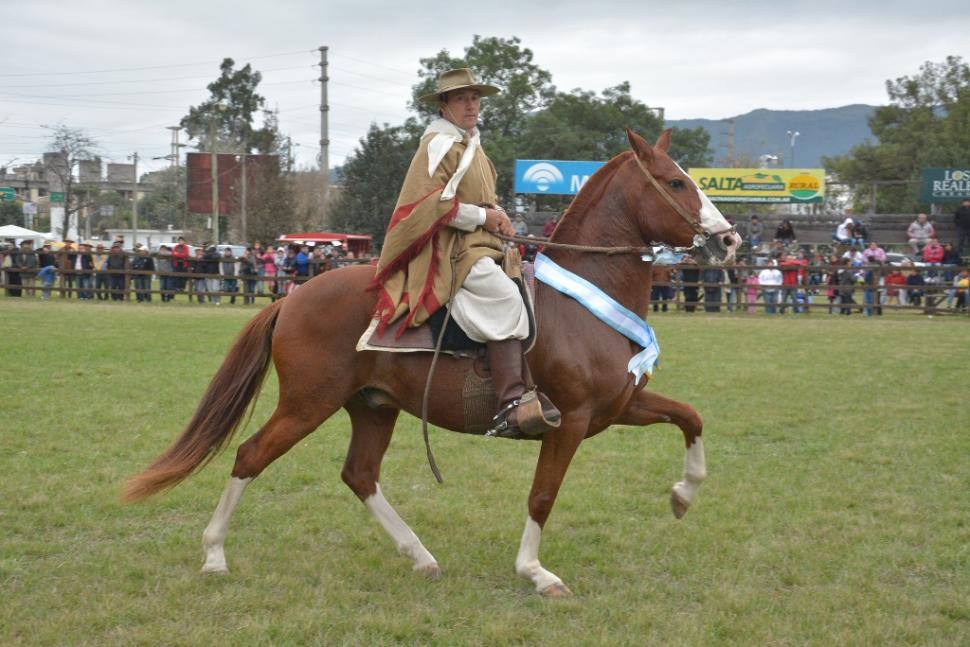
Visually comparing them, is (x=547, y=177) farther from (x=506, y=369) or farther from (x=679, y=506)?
(x=506, y=369)

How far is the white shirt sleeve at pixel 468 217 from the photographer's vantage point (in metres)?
5.80

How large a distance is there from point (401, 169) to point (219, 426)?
156ft

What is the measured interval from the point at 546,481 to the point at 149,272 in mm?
25090

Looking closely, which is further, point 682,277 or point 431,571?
point 682,277

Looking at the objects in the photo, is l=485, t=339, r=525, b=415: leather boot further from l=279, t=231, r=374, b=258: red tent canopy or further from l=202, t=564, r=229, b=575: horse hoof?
l=279, t=231, r=374, b=258: red tent canopy

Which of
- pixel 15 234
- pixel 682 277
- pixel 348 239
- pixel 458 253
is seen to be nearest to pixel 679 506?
pixel 458 253

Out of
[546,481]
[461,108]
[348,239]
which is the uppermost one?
[461,108]

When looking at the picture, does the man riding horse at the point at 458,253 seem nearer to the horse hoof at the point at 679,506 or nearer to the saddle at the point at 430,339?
the saddle at the point at 430,339

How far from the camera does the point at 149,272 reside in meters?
28.8

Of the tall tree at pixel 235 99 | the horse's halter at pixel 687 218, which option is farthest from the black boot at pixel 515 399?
the tall tree at pixel 235 99

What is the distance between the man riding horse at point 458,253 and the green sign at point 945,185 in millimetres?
35559

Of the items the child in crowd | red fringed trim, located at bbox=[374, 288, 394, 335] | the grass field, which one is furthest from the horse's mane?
the child in crowd

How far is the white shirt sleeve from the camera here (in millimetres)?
5805

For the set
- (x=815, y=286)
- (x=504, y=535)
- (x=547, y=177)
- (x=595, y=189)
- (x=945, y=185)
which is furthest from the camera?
(x=547, y=177)
